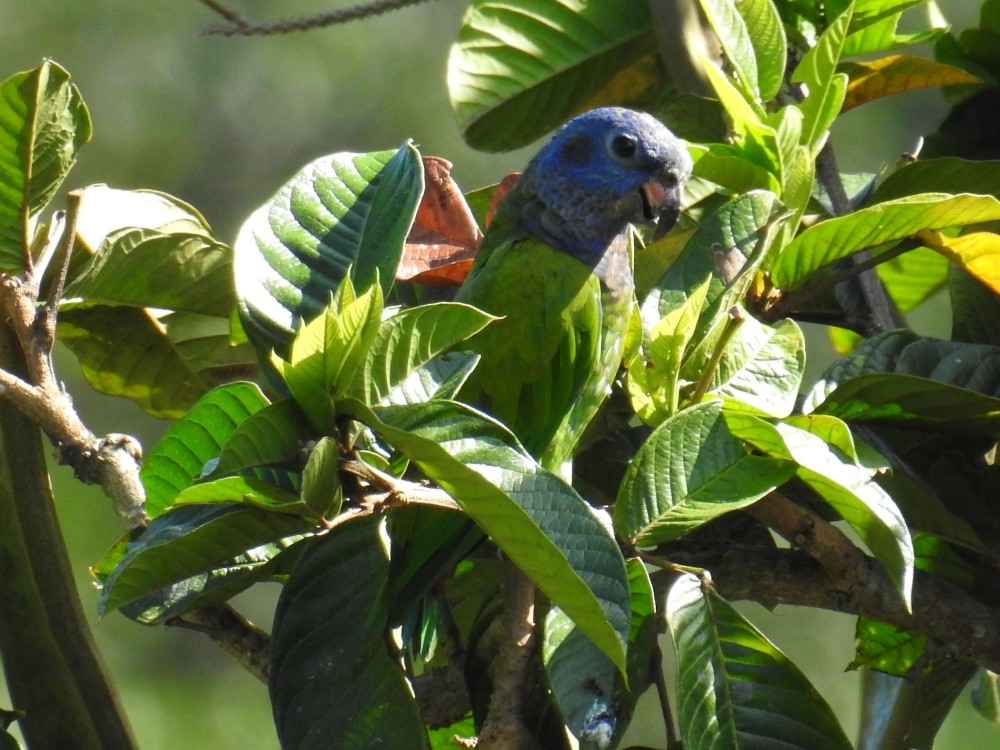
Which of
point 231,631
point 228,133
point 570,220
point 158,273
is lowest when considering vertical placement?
point 228,133

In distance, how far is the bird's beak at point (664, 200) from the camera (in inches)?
63.9

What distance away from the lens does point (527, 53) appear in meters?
1.57

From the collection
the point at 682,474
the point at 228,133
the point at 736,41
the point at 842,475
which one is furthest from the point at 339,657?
the point at 228,133

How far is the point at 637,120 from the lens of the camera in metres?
1.61

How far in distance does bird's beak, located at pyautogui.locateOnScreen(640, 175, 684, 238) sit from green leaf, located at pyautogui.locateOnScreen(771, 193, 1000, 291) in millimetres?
407

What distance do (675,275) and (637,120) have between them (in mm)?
482

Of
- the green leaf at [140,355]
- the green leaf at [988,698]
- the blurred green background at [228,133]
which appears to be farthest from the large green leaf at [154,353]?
the blurred green background at [228,133]

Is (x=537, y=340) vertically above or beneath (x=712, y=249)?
beneath

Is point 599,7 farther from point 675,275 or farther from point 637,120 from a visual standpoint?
point 675,275

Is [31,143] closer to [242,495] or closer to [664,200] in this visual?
[242,495]

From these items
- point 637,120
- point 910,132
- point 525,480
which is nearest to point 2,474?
point 525,480

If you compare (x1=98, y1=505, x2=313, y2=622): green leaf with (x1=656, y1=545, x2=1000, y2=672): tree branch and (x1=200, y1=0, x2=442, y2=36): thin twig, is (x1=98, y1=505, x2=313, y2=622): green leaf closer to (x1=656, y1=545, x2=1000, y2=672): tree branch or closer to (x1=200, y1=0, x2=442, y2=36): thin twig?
(x1=656, y1=545, x2=1000, y2=672): tree branch

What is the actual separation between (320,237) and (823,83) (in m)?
0.56

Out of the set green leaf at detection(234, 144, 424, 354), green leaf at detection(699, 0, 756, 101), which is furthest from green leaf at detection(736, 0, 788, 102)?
green leaf at detection(234, 144, 424, 354)
